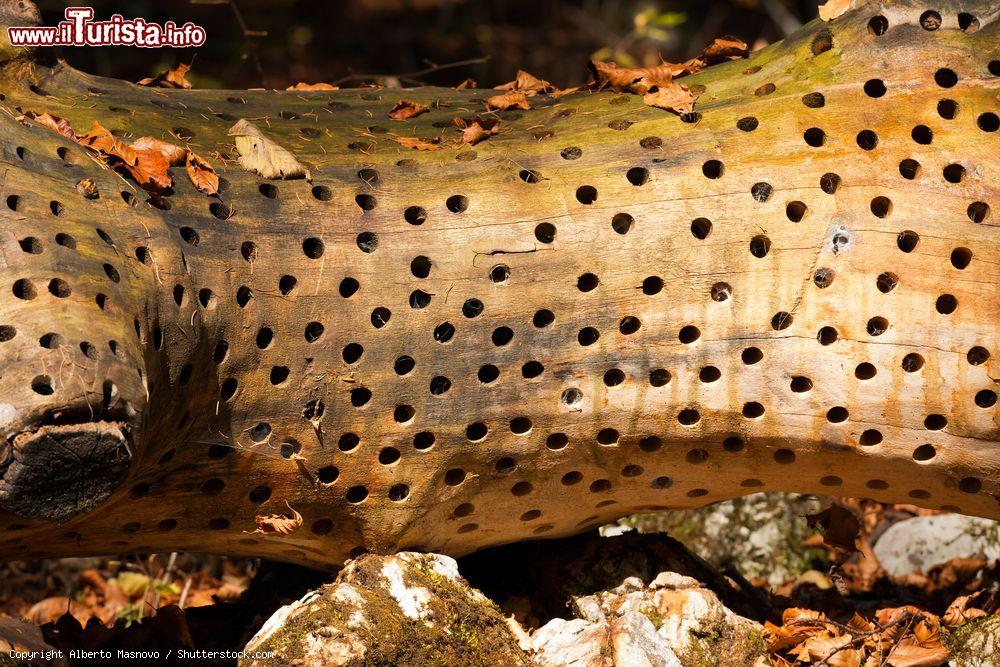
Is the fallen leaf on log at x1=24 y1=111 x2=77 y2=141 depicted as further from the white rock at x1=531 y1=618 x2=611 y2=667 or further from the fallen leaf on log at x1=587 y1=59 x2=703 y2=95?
the white rock at x1=531 y1=618 x2=611 y2=667

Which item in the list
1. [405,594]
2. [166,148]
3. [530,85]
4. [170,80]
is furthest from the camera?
[530,85]

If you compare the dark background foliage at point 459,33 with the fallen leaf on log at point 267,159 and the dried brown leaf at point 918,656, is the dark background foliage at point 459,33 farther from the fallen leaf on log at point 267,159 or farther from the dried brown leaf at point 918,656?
the dried brown leaf at point 918,656

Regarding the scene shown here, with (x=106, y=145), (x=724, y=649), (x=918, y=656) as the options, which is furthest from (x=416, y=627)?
(x=918, y=656)

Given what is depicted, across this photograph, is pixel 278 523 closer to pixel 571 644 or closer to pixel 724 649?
pixel 571 644

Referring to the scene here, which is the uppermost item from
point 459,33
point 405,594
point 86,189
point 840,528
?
point 459,33

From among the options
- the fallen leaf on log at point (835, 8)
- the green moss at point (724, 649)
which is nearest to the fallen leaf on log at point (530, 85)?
the fallen leaf on log at point (835, 8)
